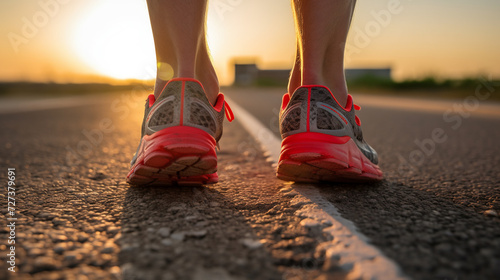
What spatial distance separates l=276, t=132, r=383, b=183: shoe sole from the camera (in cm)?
130

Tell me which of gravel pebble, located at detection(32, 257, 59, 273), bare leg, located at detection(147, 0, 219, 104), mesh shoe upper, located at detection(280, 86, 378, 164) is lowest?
gravel pebble, located at detection(32, 257, 59, 273)

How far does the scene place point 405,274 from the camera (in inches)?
28.7

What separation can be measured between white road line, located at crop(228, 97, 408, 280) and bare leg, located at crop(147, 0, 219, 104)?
2.16ft

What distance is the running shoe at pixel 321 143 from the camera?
51.5 inches

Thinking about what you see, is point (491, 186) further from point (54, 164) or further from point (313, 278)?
point (54, 164)

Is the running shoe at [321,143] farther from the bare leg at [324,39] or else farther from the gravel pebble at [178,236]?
the gravel pebble at [178,236]

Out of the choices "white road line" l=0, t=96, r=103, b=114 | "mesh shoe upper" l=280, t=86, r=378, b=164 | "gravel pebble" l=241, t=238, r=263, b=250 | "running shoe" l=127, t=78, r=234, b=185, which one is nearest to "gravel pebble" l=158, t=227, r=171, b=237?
"gravel pebble" l=241, t=238, r=263, b=250

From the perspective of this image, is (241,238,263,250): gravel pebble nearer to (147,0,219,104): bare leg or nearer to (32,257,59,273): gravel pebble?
(32,257,59,273): gravel pebble

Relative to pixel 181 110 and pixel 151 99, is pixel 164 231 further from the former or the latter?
pixel 151 99

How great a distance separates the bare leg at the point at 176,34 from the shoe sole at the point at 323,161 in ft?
1.61

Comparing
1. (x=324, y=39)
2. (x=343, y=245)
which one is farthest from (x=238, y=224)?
(x=324, y=39)

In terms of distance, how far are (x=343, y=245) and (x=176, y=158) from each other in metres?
0.63

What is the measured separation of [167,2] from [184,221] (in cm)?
83

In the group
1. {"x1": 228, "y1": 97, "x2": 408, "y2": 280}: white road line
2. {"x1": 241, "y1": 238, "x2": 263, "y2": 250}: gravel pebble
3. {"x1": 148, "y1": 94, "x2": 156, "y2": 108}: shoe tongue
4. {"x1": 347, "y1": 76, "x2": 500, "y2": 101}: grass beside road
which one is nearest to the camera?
{"x1": 228, "y1": 97, "x2": 408, "y2": 280}: white road line
